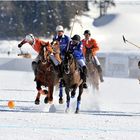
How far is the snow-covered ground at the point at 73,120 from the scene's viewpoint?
35.5ft

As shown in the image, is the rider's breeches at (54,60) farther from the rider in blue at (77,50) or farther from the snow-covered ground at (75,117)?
the snow-covered ground at (75,117)

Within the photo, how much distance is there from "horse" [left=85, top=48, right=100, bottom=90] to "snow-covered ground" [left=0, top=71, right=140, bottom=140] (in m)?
0.32

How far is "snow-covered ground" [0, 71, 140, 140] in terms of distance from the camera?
35.5ft

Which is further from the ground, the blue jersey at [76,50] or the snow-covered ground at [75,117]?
the blue jersey at [76,50]

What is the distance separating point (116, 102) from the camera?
1905 centimetres

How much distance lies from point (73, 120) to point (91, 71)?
6475mm

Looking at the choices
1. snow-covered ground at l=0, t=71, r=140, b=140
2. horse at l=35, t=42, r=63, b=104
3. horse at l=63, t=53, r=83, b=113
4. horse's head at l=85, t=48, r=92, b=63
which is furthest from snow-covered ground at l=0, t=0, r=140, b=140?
horse's head at l=85, t=48, r=92, b=63

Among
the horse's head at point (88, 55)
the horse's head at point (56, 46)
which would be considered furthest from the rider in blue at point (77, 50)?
the horse's head at point (88, 55)

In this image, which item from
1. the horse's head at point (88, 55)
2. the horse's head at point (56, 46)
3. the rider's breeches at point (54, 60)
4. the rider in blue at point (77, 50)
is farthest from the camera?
the horse's head at point (88, 55)

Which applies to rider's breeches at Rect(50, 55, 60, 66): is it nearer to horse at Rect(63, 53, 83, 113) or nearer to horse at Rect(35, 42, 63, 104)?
horse at Rect(35, 42, 63, 104)

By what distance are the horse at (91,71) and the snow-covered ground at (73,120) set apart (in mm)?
322

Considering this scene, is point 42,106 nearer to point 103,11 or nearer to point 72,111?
point 72,111

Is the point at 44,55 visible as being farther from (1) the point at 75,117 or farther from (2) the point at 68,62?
(1) the point at 75,117

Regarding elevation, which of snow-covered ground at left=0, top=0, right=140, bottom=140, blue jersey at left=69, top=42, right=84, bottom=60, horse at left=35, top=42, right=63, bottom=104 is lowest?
snow-covered ground at left=0, top=0, right=140, bottom=140
